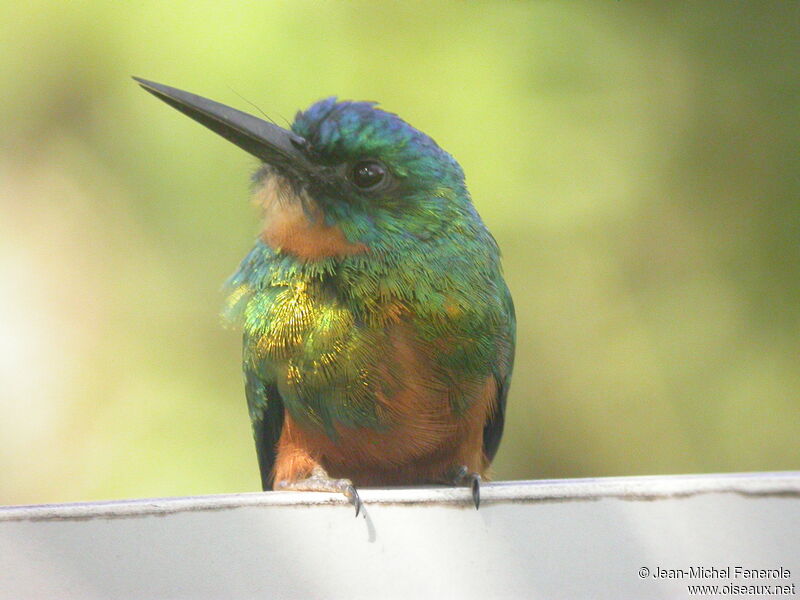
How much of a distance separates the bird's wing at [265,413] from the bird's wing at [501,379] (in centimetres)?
48

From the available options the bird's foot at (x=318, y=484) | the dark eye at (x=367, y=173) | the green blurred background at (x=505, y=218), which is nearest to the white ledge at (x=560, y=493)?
the bird's foot at (x=318, y=484)

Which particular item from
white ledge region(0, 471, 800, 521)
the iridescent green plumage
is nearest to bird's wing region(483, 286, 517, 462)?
the iridescent green plumage

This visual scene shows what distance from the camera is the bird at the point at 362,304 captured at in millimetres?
2148

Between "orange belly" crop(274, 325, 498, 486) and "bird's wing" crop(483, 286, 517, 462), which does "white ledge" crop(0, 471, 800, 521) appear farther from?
"bird's wing" crop(483, 286, 517, 462)

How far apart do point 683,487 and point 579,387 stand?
9.34ft

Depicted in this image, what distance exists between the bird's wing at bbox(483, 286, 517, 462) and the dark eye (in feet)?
1.33

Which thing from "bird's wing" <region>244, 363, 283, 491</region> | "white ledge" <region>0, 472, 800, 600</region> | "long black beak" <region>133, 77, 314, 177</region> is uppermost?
"long black beak" <region>133, 77, 314, 177</region>

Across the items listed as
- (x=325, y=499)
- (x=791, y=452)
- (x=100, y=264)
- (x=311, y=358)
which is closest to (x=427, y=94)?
(x=100, y=264)

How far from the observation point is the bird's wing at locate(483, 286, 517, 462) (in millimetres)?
2381

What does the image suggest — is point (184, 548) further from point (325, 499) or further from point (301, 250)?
point (301, 250)

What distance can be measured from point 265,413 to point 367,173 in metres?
0.58

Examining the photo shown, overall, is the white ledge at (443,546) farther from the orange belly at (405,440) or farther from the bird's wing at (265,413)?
the bird's wing at (265,413)

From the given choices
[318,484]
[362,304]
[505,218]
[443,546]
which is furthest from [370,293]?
[505,218]

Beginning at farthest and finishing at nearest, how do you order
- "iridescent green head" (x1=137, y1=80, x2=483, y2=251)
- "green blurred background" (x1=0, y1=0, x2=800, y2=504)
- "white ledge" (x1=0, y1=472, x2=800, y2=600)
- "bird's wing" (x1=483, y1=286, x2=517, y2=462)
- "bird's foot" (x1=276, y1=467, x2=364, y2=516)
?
"green blurred background" (x1=0, y1=0, x2=800, y2=504), "bird's wing" (x1=483, y1=286, x2=517, y2=462), "iridescent green head" (x1=137, y1=80, x2=483, y2=251), "bird's foot" (x1=276, y1=467, x2=364, y2=516), "white ledge" (x1=0, y1=472, x2=800, y2=600)
